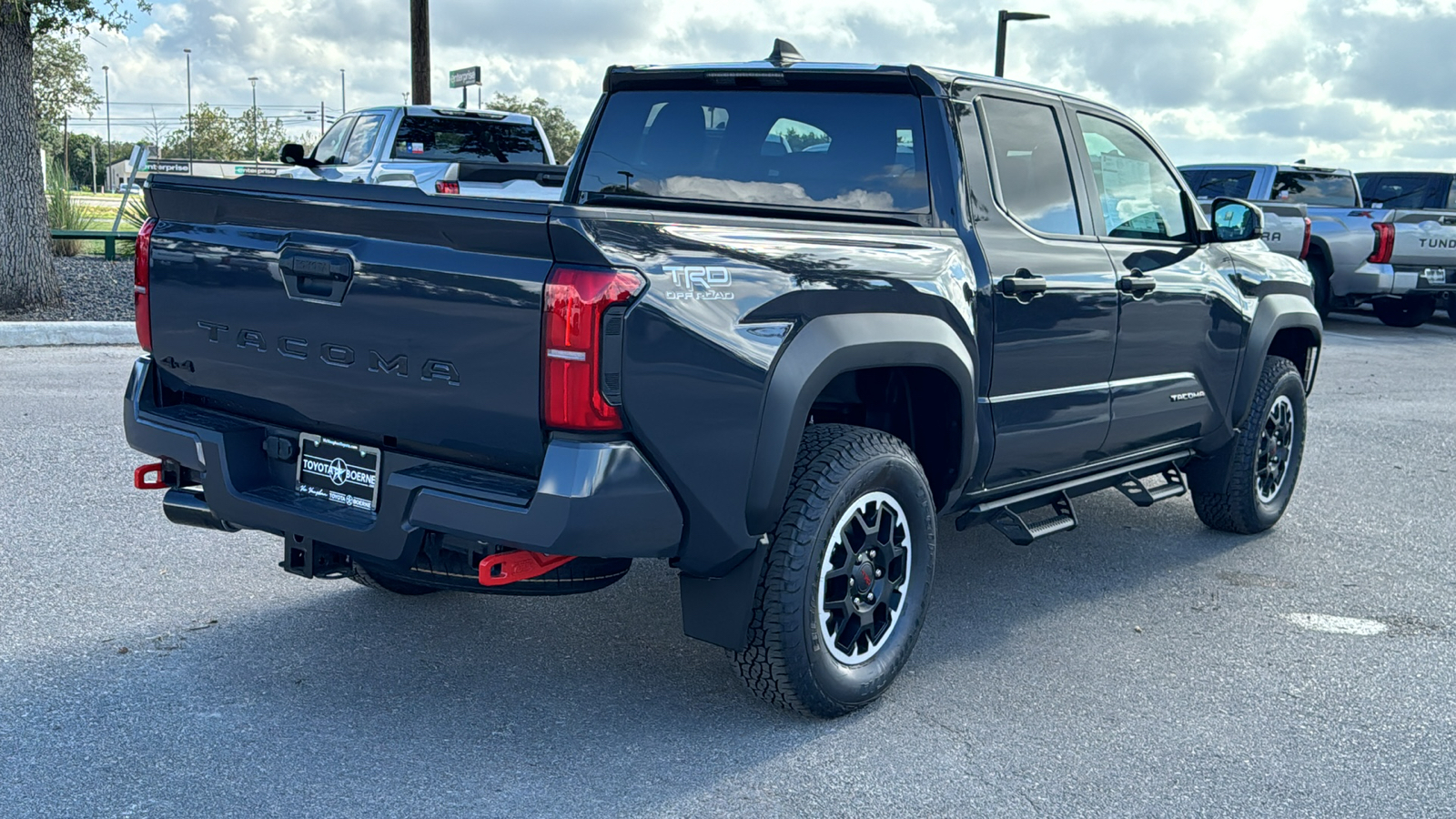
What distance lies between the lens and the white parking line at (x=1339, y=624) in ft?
16.1

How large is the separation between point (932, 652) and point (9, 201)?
36.6 feet

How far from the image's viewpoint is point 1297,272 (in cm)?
644

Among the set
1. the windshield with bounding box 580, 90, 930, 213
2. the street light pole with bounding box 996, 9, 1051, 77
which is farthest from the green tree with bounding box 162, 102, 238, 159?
the windshield with bounding box 580, 90, 930, 213

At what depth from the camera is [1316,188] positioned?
1714 cm

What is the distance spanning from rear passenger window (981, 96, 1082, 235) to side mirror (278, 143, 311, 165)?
1076 cm

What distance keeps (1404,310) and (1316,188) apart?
2.50 m

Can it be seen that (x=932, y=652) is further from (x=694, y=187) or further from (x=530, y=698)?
(x=694, y=187)

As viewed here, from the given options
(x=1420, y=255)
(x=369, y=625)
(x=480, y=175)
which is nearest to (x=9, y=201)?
(x=480, y=175)

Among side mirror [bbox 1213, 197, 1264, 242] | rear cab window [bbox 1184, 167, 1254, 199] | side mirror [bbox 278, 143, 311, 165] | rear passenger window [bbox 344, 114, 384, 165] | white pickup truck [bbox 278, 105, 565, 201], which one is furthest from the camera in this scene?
rear cab window [bbox 1184, 167, 1254, 199]

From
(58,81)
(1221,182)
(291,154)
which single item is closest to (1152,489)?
(291,154)

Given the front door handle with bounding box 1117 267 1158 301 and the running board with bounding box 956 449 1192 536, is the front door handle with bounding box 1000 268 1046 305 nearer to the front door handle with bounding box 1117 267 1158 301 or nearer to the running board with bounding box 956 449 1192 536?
the front door handle with bounding box 1117 267 1158 301

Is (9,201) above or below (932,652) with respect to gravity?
above

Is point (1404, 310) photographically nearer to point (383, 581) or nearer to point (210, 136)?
point (383, 581)

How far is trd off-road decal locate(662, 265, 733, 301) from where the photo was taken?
10.8ft
